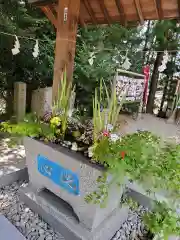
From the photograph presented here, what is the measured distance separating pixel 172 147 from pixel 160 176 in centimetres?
26

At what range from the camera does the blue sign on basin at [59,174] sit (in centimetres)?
158

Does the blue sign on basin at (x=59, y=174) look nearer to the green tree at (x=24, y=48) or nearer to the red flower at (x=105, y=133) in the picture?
the red flower at (x=105, y=133)

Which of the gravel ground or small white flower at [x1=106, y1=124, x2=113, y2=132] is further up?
small white flower at [x1=106, y1=124, x2=113, y2=132]

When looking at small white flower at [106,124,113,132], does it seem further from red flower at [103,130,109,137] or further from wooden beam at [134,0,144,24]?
wooden beam at [134,0,144,24]

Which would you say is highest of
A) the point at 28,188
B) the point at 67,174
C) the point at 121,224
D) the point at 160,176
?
the point at 160,176

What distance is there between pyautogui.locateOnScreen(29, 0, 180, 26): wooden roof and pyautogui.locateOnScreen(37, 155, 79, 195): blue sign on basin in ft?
5.82

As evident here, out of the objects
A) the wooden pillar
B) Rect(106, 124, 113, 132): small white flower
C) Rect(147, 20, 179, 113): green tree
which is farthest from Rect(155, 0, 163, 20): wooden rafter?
Rect(147, 20, 179, 113): green tree

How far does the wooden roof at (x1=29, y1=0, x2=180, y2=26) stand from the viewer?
7.40 feet

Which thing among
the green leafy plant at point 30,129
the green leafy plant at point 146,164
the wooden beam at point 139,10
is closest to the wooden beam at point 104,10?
the wooden beam at point 139,10

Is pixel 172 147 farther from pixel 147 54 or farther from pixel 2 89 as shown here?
pixel 147 54

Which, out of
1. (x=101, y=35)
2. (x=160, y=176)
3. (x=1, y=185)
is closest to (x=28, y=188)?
(x=1, y=185)

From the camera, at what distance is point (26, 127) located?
73.9 inches

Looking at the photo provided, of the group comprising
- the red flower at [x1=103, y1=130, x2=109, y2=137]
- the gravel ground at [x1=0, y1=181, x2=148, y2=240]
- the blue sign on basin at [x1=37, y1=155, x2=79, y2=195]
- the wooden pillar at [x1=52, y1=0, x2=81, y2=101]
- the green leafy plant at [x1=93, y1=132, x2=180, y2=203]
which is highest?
the wooden pillar at [x1=52, y1=0, x2=81, y2=101]

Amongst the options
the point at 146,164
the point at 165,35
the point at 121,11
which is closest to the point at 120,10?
the point at 121,11
